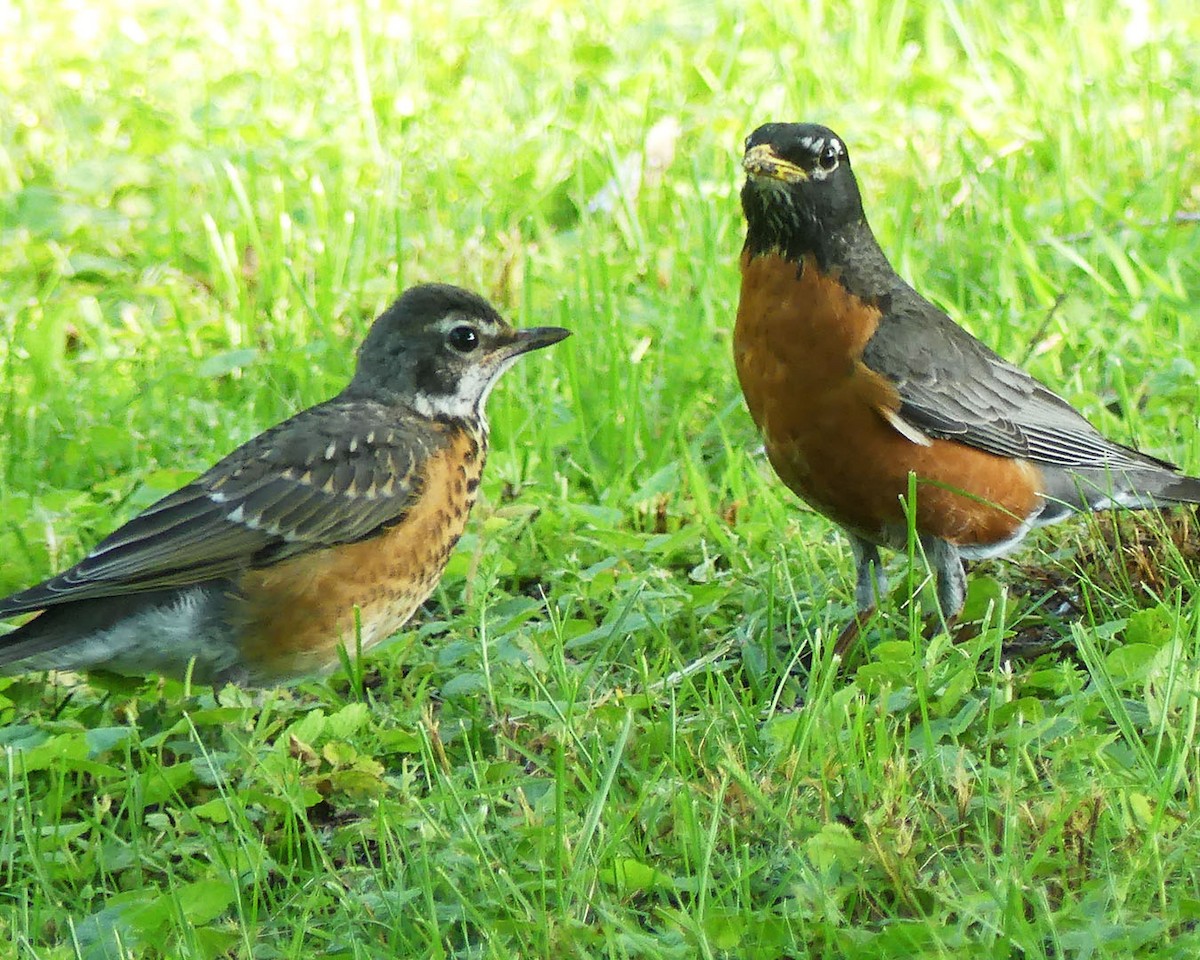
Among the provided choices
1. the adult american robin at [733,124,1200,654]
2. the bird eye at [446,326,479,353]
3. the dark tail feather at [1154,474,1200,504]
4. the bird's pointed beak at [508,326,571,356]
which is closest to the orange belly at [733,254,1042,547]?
the adult american robin at [733,124,1200,654]

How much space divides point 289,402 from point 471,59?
3.45 meters

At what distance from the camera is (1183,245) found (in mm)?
6918

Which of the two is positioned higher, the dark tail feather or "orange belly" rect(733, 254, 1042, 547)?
"orange belly" rect(733, 254, 1042, 547)

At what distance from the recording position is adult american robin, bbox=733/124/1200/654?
186 inches

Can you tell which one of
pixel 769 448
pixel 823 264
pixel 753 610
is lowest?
pixel 753 610

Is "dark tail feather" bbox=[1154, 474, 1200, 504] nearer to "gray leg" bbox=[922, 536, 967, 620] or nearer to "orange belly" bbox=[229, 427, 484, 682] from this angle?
"gray leg" bbox=[922, 536, 967, 620]

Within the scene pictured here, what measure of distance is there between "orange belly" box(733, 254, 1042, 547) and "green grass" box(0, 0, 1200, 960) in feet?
0.74

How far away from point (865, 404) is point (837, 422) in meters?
0.09

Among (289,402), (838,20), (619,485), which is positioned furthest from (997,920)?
(838,20)

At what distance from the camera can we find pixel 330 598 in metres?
4.79

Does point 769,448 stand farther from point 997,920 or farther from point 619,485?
point 997,920

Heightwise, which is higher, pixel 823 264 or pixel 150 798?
pixel 823 264

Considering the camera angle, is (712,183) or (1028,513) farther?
(712,183)

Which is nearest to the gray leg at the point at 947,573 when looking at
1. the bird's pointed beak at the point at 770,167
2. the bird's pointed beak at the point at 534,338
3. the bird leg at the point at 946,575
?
the bird leg at the point at 946,575
